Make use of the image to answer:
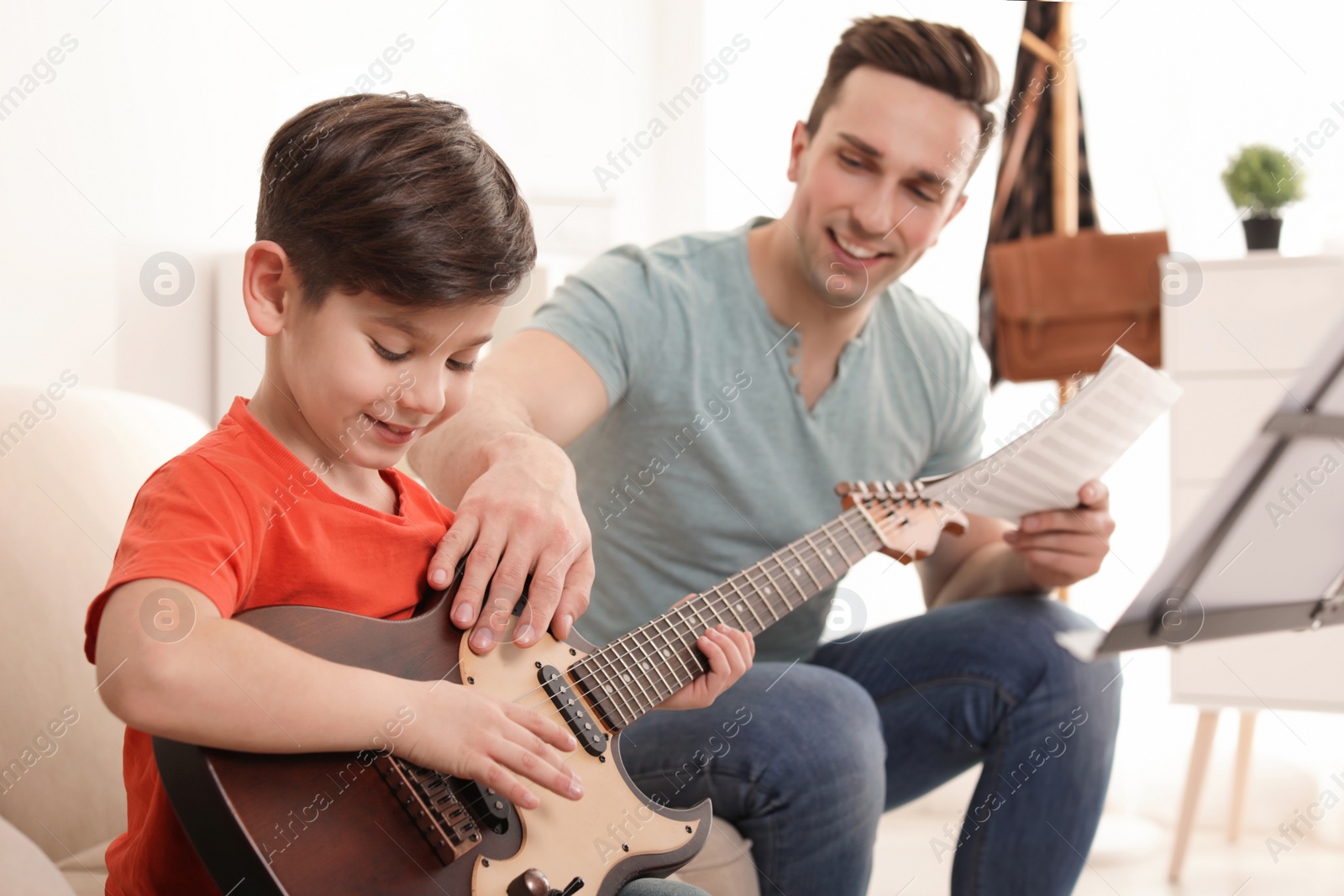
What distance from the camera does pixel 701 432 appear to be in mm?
1200

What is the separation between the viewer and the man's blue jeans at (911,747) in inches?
36.2

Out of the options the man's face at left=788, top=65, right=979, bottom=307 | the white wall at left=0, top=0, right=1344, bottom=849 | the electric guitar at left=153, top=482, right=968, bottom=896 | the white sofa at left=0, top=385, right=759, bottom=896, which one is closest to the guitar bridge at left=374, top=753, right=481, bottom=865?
the electric guitar at left=153, top=482, right=968, bottom=896

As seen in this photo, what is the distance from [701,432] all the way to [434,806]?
2.03 feet

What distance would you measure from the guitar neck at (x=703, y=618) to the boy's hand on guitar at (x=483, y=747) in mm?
116

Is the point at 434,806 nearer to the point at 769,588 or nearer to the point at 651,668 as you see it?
the point at 651,668

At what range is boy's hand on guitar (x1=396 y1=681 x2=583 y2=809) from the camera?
2.10 feet

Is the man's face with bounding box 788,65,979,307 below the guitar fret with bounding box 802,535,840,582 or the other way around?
the other way around

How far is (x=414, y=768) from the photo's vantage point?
66 cm

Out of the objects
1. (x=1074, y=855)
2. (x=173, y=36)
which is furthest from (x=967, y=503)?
(x=173, y=36)

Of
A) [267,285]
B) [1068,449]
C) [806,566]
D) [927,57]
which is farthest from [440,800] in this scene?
[927,57]

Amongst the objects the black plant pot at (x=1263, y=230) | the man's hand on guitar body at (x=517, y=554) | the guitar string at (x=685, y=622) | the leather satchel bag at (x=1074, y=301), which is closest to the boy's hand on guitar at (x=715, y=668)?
the guitar string at (x=685, y=622)

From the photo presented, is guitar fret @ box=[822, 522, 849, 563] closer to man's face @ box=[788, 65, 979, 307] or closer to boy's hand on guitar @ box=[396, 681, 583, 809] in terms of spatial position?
man's face @ box=[788, 65, 979, 307]

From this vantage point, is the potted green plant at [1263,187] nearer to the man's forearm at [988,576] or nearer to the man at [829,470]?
the man at [829,470]

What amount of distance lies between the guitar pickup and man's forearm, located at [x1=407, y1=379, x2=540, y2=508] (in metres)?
0.22
